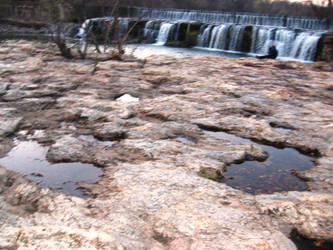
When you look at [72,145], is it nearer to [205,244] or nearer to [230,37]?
[205,244]

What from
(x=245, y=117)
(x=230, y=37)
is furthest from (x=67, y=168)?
(x=230, y=37)

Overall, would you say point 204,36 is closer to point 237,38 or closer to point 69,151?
point 237,38

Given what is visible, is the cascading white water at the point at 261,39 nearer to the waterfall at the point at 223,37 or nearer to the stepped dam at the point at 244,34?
the stepped dam at the point at 244,34

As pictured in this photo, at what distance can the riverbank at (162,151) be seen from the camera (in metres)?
2.09

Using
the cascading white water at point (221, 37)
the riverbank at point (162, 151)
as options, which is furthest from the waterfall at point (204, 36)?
the riverbank at point (162, 151)

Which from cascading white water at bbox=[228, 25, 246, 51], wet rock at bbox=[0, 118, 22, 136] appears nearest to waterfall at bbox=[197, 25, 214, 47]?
cascading white water at bbox=[228, 25, 246, 51]

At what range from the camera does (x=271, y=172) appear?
323cm

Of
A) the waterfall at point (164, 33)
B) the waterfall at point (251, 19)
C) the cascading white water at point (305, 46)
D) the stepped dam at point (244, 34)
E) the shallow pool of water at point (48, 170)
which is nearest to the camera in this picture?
the shallow pool of water at point (48, 170)

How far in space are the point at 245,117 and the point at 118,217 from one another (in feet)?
9.06

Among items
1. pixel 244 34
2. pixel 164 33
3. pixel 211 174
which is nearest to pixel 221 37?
pixel 244 34

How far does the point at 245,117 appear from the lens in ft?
14.6

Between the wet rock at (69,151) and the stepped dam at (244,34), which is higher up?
the stepped dam at (244,34)

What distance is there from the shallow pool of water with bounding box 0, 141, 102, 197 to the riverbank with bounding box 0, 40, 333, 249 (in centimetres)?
6

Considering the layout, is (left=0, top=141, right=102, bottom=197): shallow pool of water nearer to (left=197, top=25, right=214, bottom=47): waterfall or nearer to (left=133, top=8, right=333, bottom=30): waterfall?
(left=133, top=8, right=333, bottom=30): waterfall
